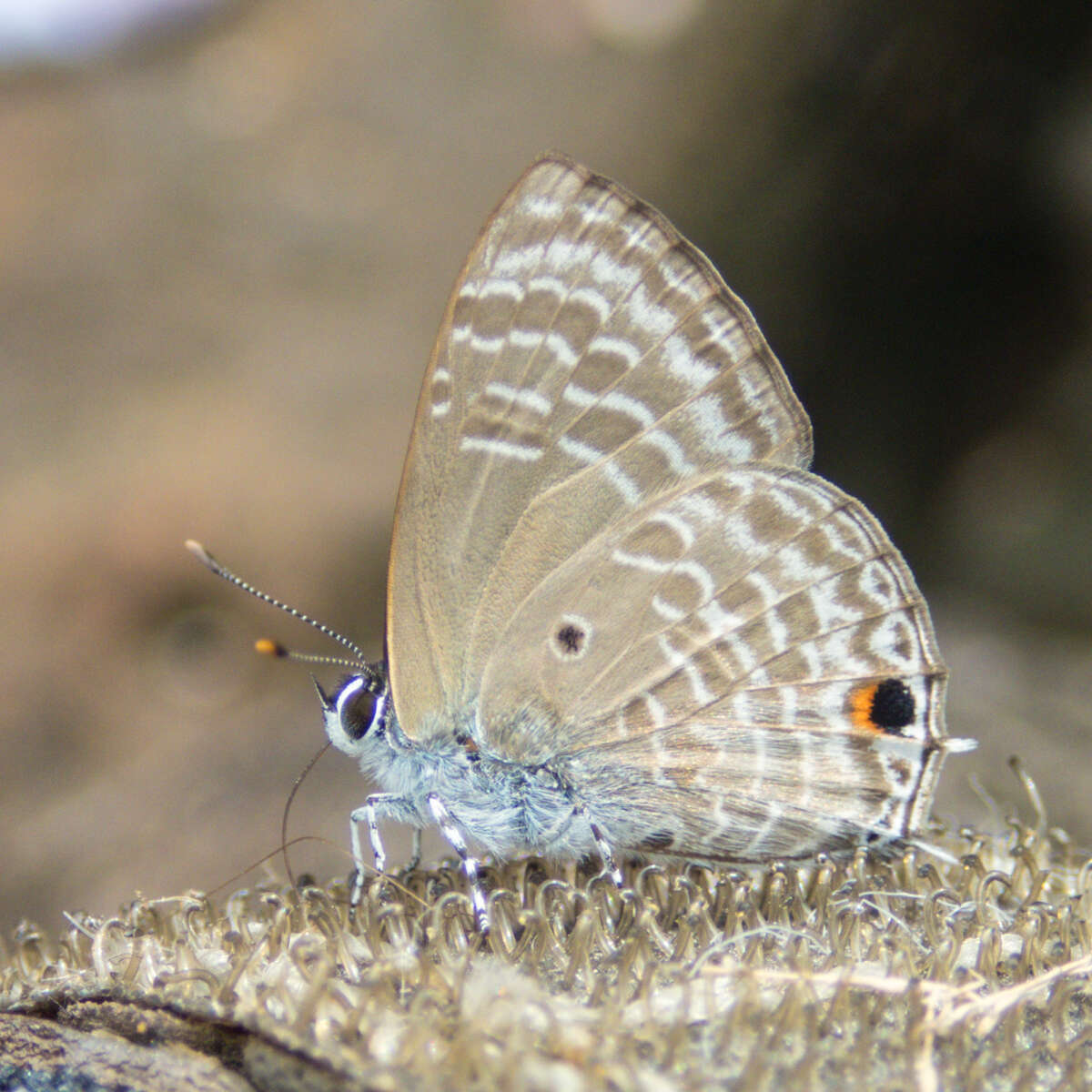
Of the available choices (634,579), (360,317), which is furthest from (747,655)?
(360,317)

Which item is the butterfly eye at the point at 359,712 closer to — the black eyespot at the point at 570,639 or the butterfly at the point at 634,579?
the butterfly at the point at 634,579

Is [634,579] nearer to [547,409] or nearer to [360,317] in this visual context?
[547,409]

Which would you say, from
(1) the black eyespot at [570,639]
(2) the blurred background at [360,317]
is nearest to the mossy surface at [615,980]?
(1) the black eyespot at [570,639]

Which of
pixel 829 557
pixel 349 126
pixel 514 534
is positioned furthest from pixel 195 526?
pixel 829 557

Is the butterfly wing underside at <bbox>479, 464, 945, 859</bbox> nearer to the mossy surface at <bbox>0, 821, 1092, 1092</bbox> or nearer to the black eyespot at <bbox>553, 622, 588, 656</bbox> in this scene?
the black eyespot at <bbox>553, 622, 588, 656</bbox>

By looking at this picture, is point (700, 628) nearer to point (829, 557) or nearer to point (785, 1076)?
point (829, 557)

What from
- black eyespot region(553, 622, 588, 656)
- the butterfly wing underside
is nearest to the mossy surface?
the butterfly wing underside
